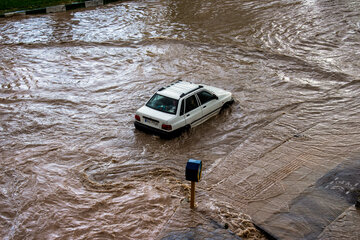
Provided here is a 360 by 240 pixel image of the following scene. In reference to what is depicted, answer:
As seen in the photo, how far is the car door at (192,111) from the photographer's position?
10109 millimetres

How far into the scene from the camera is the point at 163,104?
10133 mm

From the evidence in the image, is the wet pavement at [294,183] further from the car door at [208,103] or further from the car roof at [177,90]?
the car roof at [177,90]

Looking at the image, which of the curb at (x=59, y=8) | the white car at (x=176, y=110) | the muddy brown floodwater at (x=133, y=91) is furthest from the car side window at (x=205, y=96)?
the curb at (x=59, y=8)

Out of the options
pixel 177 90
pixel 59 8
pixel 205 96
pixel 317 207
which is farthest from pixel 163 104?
pixel 59 8

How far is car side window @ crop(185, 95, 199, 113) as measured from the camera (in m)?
10.1

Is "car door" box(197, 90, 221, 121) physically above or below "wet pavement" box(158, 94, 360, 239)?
above

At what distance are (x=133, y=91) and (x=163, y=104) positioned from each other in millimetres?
3482

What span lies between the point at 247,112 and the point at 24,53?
1090cm

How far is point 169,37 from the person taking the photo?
18312 millimetres

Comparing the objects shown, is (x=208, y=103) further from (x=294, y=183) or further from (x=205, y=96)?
(x=294, y=183)

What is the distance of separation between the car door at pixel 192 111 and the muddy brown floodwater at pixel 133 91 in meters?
0.36

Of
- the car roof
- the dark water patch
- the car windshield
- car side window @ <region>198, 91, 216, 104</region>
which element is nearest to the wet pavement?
the dark water patch

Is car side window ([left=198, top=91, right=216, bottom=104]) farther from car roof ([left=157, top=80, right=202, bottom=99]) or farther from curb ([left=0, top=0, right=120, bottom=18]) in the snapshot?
curb ([left=0, top=0, right=120, bottom=18])

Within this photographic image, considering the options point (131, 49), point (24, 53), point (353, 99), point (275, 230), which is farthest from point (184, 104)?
point (24, 53)
